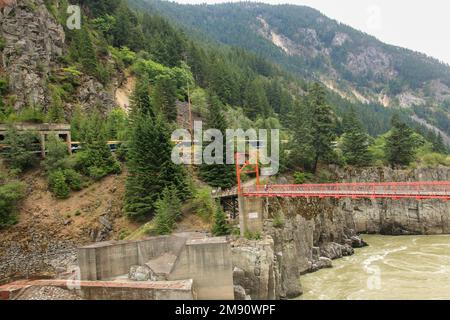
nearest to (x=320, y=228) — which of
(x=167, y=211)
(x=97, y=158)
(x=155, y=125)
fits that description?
(x=167, y=211)

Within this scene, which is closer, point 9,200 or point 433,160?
point 9,200

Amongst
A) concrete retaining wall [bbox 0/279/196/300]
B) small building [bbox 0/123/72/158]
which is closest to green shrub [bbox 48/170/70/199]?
small building [bbox 0/123/72/158]

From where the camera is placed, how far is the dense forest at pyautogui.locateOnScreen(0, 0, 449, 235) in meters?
30.5

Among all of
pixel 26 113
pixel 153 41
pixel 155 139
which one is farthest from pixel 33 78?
pixel 153 41

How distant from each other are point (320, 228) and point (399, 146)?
2065 centimetres

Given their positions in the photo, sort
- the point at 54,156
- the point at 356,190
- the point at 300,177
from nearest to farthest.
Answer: the point at 356,190
the point at 54,156
the point at 300,177

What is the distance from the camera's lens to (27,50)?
1714 inches

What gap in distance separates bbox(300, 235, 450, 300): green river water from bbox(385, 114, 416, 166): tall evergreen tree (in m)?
14.2

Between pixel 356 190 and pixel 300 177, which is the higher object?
pixel 356 190

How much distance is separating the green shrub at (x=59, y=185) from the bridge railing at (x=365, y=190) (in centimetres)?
1508

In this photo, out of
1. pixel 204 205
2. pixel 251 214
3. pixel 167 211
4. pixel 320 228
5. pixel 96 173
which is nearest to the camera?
pixel 167 211

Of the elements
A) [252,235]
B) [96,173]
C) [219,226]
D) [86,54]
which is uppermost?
[86,54]

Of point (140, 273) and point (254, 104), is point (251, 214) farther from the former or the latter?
point (254, 104)
